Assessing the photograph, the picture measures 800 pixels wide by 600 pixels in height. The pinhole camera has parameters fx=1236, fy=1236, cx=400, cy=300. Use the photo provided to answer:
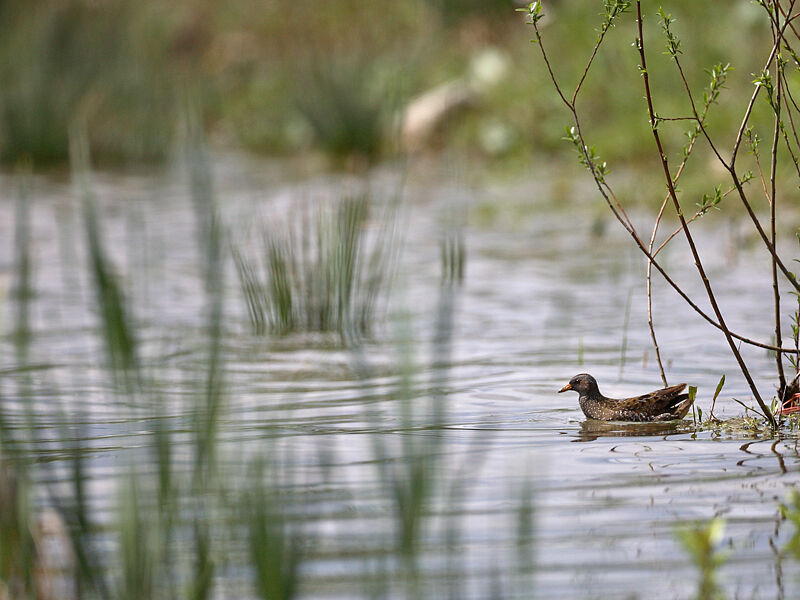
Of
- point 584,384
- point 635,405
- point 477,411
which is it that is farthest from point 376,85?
point 635,405

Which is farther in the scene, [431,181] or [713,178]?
[431,181]

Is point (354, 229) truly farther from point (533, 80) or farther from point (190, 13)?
point (190, 13)

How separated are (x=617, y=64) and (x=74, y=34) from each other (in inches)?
212

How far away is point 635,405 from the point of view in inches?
140

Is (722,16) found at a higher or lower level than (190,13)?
lower

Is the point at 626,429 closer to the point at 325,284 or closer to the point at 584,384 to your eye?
the point at 584,384

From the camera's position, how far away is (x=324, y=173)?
1198 centimetres

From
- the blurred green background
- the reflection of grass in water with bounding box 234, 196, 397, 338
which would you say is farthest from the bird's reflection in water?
the blurred green background

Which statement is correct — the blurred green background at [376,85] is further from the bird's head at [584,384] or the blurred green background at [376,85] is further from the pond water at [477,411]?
the bird's head at [584,384]

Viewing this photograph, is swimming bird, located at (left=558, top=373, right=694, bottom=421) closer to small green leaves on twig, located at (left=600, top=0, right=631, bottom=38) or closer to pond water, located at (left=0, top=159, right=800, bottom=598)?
pond water, located at (left=0, top=159, right=800, bottom=598)

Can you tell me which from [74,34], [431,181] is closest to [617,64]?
[431,181]

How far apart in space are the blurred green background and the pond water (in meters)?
3.27

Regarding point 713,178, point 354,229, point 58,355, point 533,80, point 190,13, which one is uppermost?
point 190,13

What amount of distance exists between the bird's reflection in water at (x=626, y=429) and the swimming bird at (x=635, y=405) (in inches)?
0.7
